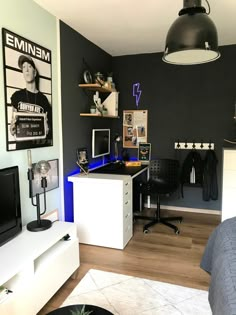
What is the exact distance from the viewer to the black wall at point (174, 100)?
3.74 metres

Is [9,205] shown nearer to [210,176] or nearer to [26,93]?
[26,93]

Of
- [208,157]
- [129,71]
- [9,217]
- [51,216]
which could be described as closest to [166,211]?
[208,157]

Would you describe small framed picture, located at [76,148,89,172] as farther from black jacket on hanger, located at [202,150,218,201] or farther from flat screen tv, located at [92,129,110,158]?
black jacket on hanger, located at [202,150,218,201]

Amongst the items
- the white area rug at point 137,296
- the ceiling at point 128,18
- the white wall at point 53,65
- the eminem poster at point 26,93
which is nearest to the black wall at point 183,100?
the ceiling at point 128,18

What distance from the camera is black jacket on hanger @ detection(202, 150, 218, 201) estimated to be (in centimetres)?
383

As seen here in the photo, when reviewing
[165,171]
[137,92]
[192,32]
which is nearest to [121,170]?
[165,171]

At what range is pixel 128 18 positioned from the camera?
275 cm

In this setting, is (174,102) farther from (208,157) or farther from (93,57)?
(93,57)

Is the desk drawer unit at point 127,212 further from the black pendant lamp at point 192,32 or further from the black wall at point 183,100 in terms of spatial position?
the black pendant lamp at point 192,32

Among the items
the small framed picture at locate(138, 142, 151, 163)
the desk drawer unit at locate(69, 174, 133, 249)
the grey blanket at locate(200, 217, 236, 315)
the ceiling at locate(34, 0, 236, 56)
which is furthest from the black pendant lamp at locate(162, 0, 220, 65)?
the small framed picture at locate(138, 142, 151, 163)

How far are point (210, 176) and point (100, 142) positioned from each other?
5.56 ft

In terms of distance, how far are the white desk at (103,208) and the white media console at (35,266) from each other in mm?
636

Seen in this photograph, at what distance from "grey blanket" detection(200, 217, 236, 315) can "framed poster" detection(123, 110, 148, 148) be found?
2610 millimetres

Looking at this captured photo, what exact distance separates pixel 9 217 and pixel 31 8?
1.86m
